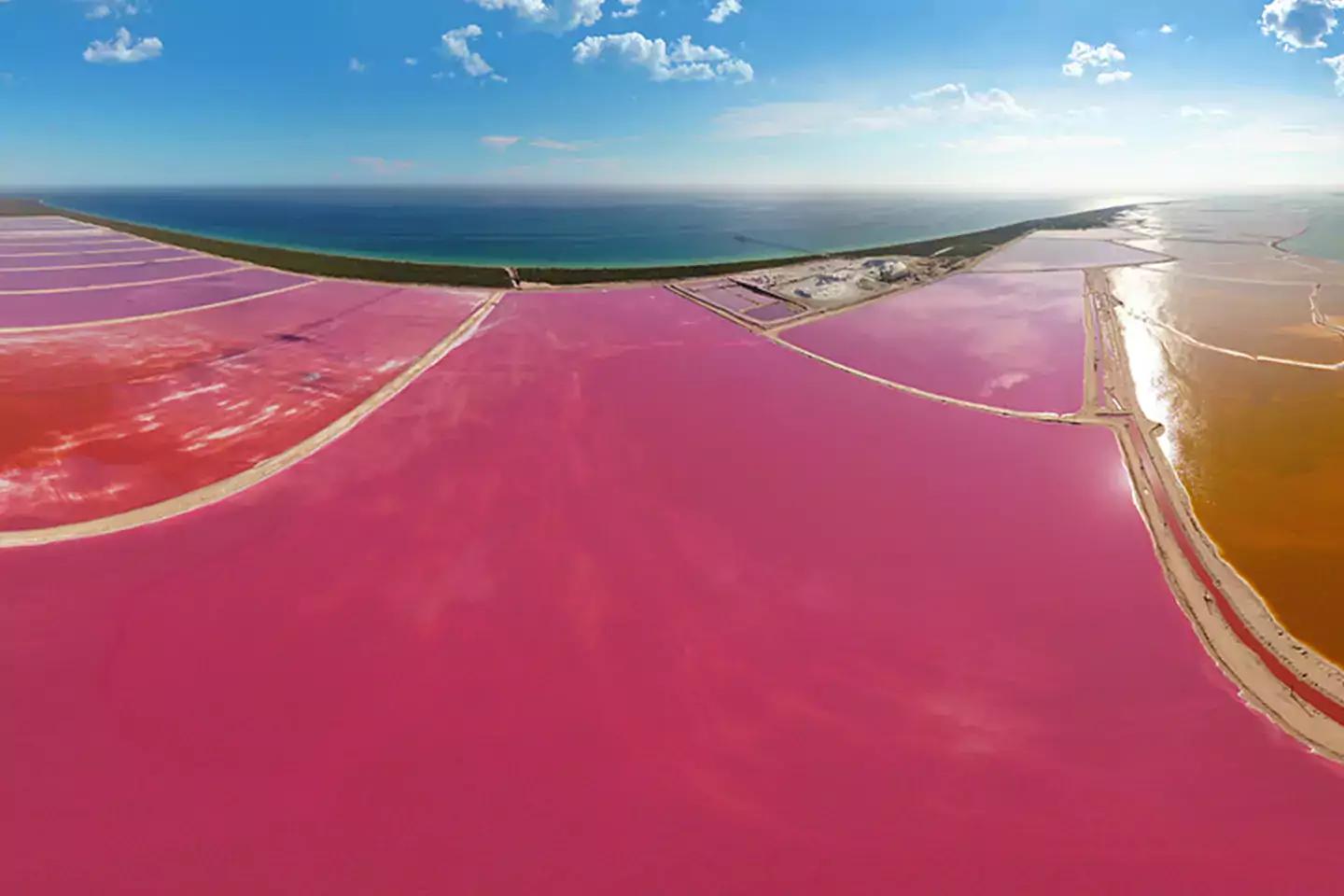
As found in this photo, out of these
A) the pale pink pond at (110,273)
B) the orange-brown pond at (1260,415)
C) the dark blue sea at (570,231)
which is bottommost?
the orange-brown pond at (1260,415)

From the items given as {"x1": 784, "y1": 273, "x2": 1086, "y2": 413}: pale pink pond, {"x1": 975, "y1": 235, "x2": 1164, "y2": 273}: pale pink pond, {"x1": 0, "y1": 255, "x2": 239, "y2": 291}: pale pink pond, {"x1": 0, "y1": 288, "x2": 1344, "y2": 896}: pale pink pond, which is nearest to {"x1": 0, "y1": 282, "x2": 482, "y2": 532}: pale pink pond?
{"x1": 0, "y1": 288, "x2": 1344, "y2": 896}: pale pink pond

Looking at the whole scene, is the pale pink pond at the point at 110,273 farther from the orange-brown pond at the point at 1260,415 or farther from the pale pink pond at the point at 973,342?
the orange-brown pond at the point at 1260,415

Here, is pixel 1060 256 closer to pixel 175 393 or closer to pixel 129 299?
pixel 175 393

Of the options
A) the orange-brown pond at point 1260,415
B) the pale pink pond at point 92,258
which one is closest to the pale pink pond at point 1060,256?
the orange-brown pond at point 1260,415

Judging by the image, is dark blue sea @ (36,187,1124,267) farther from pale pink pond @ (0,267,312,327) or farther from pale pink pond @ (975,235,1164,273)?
pale pink pond @ (975,235,1164,273)

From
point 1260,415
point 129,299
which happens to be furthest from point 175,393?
point 1260,415

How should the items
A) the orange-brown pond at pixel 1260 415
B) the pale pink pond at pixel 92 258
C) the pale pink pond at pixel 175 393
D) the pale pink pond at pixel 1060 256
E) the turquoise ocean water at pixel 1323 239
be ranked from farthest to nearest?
the turquoise ocean water at pixel 1323 239 < the pale pink pond at pixel 1060 256 < the pale pink pond at pixel 92 258 < the pale pink pond at pixel 175 393 < the orange-brown pond at pixel 1260 415

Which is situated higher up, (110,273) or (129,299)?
(110,273)
